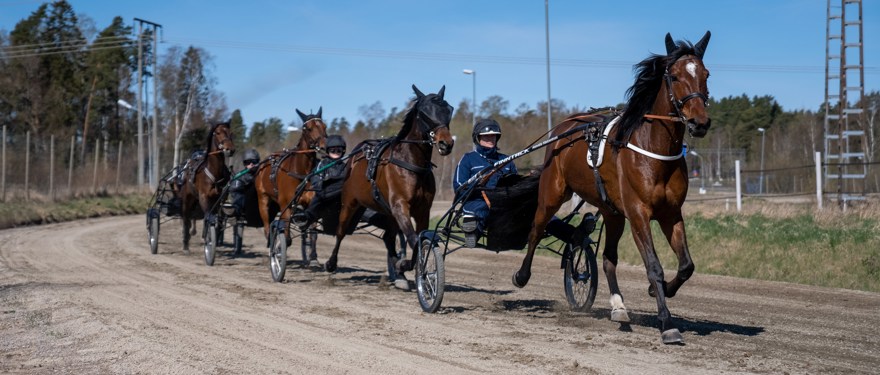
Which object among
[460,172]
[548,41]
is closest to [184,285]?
[460,172]

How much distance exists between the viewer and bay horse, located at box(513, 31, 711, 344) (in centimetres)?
659

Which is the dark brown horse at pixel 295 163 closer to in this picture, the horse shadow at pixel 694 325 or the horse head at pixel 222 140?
the horse head at pixel 222 140

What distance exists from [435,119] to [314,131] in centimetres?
419

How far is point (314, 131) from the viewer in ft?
42.5

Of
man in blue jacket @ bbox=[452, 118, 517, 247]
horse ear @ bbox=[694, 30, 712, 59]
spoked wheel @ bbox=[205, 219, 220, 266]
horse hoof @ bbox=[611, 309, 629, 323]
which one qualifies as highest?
horse ear @ bbox=[694, 30, 712, 59]

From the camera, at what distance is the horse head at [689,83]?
6.36m

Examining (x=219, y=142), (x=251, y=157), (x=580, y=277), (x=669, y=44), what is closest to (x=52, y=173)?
(x=251, y=157)

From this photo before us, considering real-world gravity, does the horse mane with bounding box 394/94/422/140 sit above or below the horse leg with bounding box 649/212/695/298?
above

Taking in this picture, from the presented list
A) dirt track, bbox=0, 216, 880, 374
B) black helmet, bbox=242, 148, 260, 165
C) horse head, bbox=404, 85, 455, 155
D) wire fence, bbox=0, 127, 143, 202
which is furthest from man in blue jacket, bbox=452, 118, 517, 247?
wire fence, bbox=0, 127, 143, 202

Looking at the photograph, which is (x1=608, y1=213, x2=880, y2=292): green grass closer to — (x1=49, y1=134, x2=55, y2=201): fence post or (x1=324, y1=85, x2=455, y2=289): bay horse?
(x1=324, y1=85, x2=455, y2=289): bay horse

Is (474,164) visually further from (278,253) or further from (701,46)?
(278,253)

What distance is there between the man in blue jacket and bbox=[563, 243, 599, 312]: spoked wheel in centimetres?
93

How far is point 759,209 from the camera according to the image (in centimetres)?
1856

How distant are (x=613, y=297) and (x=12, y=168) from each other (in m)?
28.3
